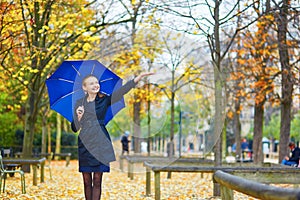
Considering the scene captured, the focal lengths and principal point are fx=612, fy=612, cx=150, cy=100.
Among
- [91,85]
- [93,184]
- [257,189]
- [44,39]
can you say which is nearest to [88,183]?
[93,184]

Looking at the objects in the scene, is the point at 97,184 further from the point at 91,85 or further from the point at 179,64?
the point at 179,64

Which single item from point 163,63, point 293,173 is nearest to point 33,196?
point 293,173

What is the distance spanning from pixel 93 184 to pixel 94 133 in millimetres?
706

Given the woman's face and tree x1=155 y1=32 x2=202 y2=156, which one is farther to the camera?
tree x1=155 y1=32 x2=202 y2=156

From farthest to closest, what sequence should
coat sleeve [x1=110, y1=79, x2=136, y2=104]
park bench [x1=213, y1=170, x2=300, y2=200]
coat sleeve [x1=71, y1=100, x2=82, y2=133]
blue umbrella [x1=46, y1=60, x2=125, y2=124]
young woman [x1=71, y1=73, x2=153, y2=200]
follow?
blue umbrella [x1=46, y1=60, x2=125, y2=124] < coat sleeve [x1=71, y1=100, x2=82, y2=133] < coat sleeve [x1=110, y1=79, x2=136, y2=104] < young woman [x1=71, y1=73, x2=153, y2=200] < park bench [x1=213, y1=170, x2=300, y2=200]

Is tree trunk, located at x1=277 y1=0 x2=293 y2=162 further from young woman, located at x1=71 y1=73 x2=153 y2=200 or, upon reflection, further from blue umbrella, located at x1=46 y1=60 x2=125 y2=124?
young woman, located at x1=71 y1=73 x2=153 y2=200

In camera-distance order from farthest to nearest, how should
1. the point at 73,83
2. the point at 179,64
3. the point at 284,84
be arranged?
Result: the point at 179,64
the point at 284,84
the point at 73,83

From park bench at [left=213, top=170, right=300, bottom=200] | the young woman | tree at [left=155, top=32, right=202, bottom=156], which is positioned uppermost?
tree at [left=155, top=32, right=202, bottom=156]

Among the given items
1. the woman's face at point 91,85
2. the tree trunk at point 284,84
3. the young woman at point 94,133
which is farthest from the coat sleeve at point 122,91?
the tree trunk at point 284,84

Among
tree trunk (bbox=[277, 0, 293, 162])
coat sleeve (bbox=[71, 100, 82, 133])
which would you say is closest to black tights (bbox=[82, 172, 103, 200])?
coat sleeve (bbox=[71, 100, 82, 133])

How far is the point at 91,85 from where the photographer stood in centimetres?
798

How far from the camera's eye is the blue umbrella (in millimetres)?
8664

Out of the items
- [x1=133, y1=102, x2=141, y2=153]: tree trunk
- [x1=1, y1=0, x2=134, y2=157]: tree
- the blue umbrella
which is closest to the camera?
the blue umbrella

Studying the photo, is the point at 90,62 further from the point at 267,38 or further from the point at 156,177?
the point at 267,38
